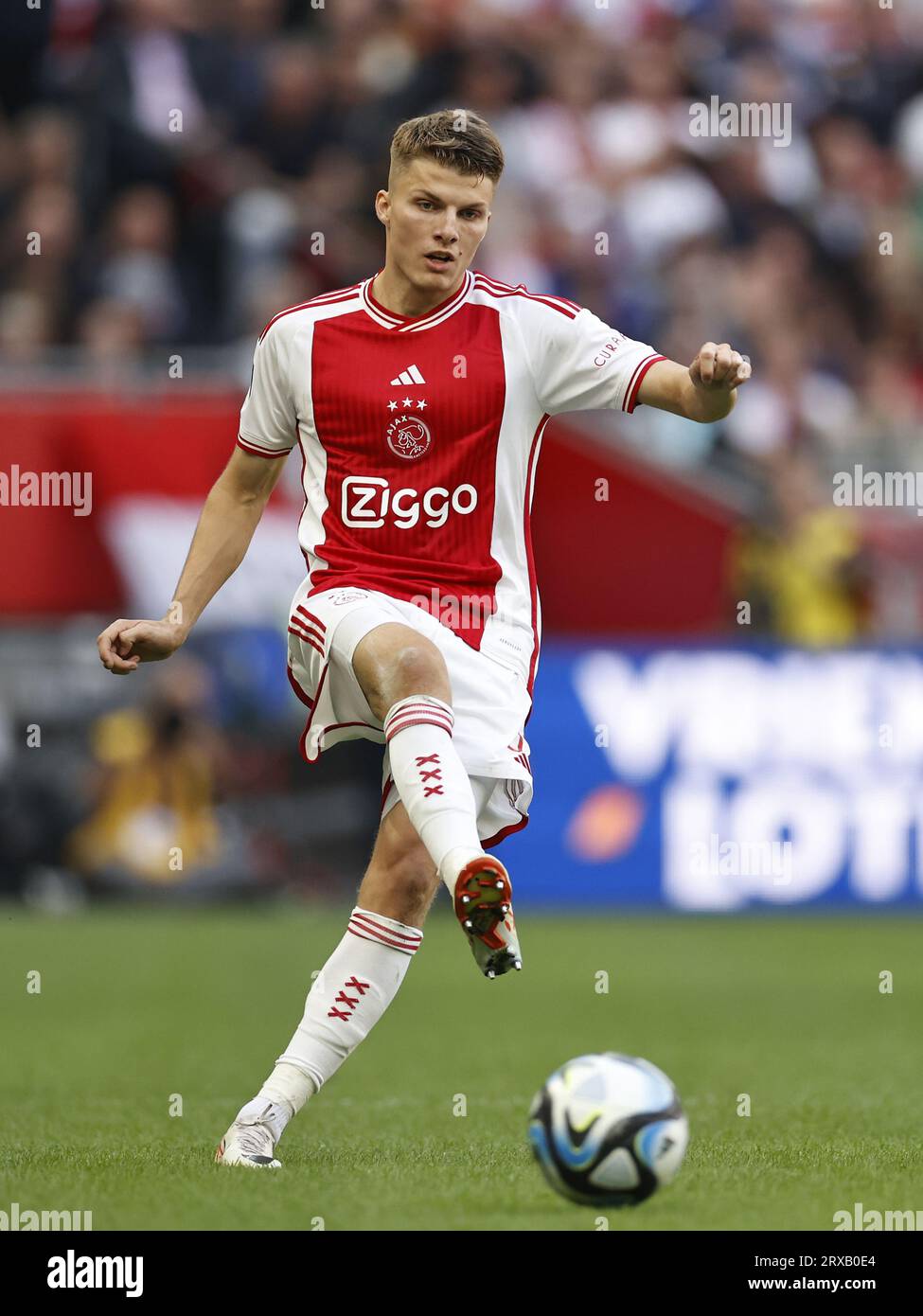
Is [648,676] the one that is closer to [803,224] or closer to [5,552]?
[5,552]

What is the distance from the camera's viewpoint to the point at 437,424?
5633 mm

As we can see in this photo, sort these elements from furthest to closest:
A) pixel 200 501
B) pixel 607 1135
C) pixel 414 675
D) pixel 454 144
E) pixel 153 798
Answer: pixel 200 501
pixel 153 798
pixel 454 144
pixel 414 675
pixel 607 1135

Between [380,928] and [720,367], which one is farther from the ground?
[720,367]

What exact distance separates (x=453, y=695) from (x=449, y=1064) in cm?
274

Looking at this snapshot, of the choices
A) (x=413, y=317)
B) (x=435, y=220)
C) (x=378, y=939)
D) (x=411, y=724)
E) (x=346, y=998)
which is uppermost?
(x=435, y=220)

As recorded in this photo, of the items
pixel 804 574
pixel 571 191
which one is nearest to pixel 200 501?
pixel 804 574

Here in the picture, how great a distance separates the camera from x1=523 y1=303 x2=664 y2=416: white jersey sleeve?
5.62 metres

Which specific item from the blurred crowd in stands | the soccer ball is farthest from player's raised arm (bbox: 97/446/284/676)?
the blurred crowd in stands

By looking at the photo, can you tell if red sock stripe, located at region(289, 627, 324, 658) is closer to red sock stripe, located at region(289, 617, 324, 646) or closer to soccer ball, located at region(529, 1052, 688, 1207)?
red sock stripe, located at region(289, 617, 324, 646)

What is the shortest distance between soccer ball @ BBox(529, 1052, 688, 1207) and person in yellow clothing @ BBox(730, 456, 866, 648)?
9.31m

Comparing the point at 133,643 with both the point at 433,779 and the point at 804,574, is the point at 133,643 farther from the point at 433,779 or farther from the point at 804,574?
the point at 804,574

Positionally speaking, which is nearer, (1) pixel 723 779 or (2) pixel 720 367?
(2) pixel 720 367

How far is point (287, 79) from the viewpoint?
53.1ft
